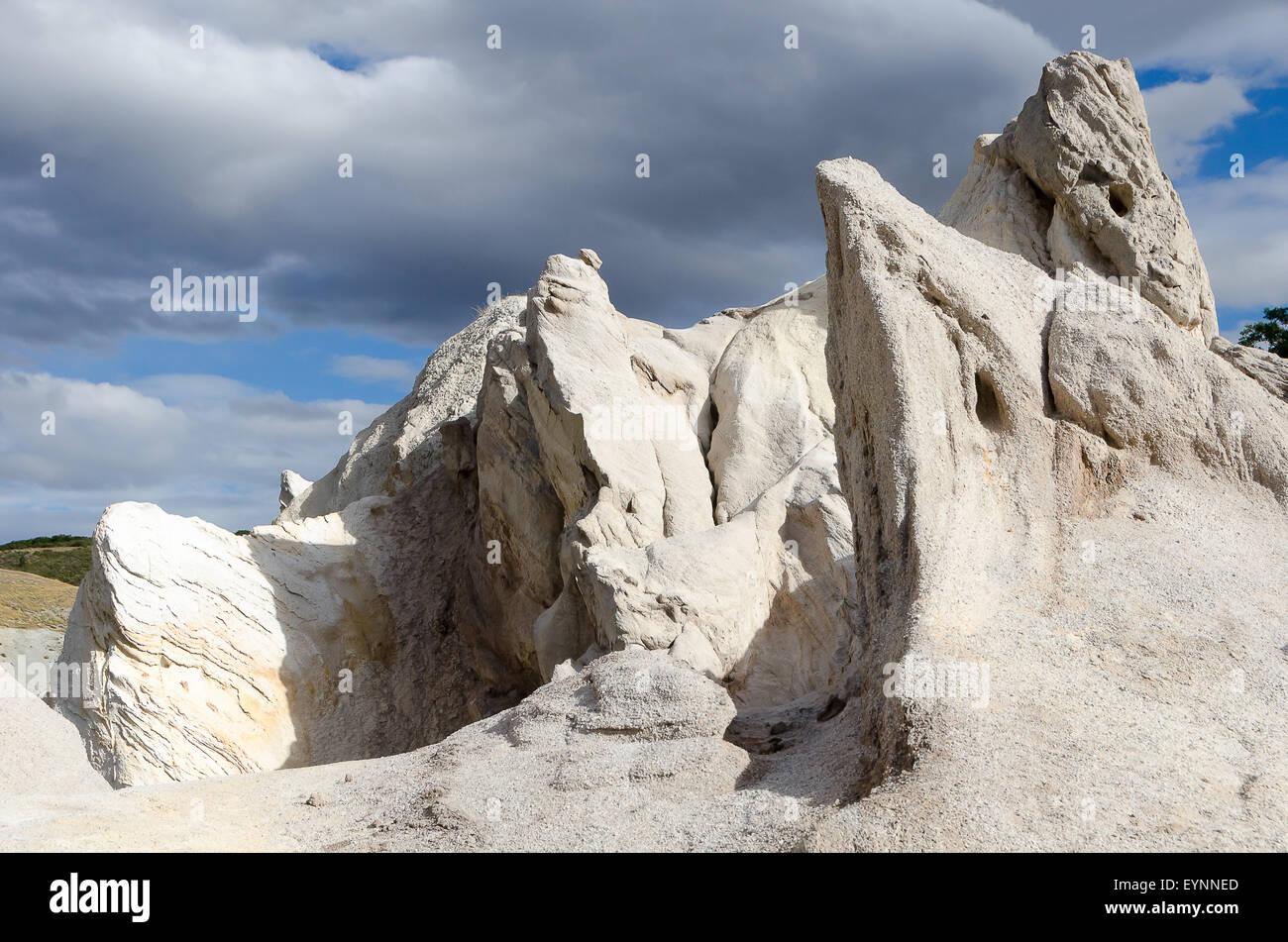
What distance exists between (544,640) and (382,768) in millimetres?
3830

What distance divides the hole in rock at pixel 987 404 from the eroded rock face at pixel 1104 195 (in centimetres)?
512

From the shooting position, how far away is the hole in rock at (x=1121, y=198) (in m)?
14.0

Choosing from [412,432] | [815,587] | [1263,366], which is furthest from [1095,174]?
[412,432]

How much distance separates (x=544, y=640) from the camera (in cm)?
1291

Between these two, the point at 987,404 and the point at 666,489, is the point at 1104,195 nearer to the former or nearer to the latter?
the point at 987,404

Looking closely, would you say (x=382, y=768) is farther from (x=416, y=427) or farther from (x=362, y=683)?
(x=416, y=427)

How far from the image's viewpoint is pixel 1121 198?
46.4ft

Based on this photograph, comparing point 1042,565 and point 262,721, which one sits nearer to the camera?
point 1042,565

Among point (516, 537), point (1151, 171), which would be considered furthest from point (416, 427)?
point (1151, 171)

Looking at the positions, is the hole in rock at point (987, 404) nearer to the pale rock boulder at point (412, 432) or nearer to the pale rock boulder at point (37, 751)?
the pale rock boulder at point (37, 751)

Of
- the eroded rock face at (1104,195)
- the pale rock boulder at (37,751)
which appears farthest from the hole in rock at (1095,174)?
the pale rock boulder at (37,751)

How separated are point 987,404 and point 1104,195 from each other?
6348 mm

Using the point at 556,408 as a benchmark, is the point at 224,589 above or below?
below
